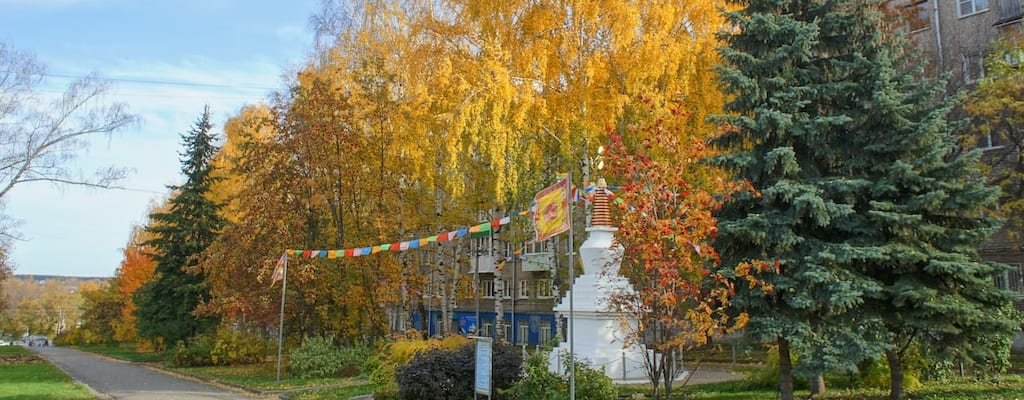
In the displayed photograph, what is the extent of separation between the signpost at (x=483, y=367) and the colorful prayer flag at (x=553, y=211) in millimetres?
2018

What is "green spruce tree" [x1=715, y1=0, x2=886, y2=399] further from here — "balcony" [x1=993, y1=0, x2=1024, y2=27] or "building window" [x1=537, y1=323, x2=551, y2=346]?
"building window" [x1=537, y1=323, x2=551, y2=346]

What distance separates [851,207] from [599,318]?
5057 mm

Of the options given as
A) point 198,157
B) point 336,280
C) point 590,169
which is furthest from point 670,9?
point 198,157

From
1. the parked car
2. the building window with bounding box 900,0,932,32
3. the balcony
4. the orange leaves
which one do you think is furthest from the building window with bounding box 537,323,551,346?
the parked car

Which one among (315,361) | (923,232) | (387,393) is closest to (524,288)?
(315,361)

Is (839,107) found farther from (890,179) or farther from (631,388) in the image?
(631,388)

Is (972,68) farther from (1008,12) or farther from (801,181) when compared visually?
(801,181)

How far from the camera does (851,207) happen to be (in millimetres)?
11477

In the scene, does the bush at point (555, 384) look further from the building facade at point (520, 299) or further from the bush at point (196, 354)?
the bush at point (196, 354)

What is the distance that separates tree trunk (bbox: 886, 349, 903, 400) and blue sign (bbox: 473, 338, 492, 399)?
6.18m

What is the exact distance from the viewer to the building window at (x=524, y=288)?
3822 cm

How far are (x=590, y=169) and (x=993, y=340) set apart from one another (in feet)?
35.5

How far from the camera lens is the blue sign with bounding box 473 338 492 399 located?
11.8 metres

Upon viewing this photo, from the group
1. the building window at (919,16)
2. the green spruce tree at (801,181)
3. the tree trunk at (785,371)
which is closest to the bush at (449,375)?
the green spruce tree at (801,181)
